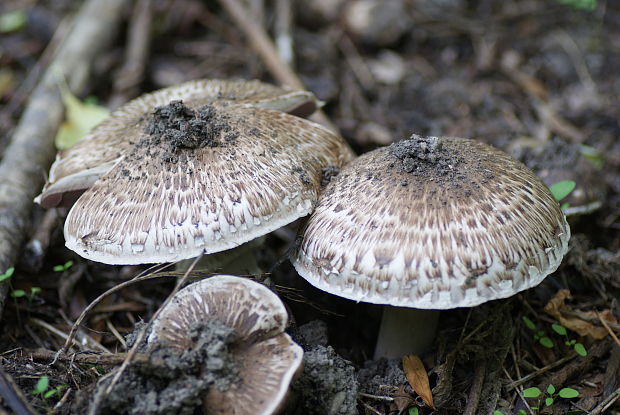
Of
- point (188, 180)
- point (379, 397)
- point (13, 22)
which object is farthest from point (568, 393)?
point (13, 22)

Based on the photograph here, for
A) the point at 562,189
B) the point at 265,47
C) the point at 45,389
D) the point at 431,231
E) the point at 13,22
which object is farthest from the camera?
the point at 13,22

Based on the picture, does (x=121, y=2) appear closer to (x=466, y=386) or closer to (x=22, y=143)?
(x=22, y=143)

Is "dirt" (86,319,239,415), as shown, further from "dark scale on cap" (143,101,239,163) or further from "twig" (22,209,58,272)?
"twig" (22,209,58,272)

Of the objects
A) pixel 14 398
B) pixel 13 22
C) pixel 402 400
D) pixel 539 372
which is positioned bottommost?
pixel 539 372

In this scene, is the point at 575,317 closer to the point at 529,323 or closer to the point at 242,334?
the point at 529,323

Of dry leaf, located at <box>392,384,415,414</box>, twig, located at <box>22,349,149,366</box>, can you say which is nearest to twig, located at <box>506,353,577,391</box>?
dry leaf, located at <box>392,384,415,414</box>

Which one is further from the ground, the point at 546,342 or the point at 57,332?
the point at 57,332

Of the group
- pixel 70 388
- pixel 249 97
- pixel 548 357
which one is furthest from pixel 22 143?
pixel 548 357
